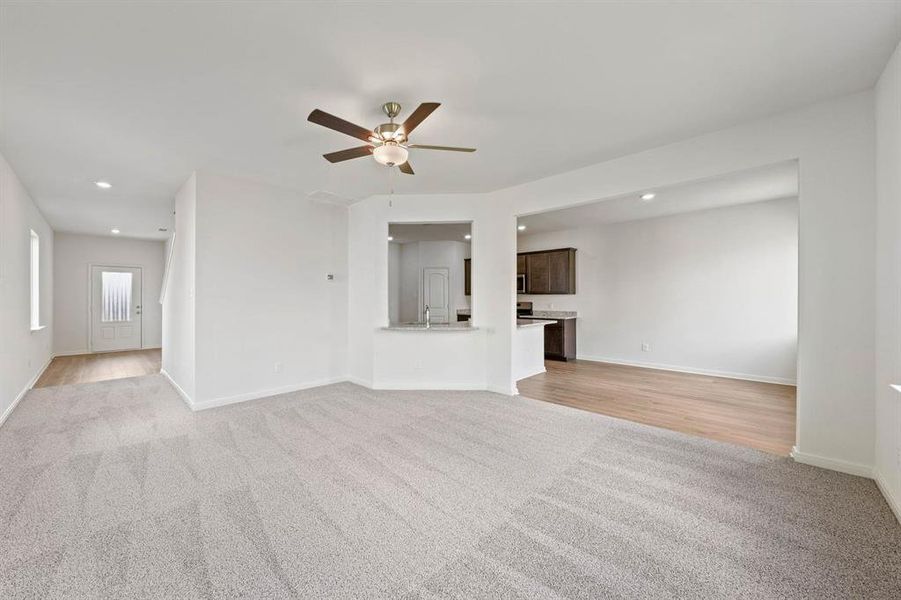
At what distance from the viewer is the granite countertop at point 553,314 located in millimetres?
7254

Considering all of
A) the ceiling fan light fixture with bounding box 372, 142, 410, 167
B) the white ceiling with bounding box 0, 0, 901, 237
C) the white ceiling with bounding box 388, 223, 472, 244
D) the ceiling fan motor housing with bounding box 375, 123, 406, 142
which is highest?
the white ceiling with bounding box 0, 0, 901, 237

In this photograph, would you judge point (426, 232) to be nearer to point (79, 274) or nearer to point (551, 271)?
point (551, 271)

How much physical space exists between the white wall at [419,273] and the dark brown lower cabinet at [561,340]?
2241 mm

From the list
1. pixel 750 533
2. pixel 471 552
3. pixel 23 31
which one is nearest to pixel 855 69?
pixel 750 533

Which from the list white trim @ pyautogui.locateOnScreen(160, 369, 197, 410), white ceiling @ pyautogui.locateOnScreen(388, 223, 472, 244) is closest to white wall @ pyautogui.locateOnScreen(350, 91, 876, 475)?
white ceiling @ pyautogui.locateOnScreen(388, 223, 472, 244)

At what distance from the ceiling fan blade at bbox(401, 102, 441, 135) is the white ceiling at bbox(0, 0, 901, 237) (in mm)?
251

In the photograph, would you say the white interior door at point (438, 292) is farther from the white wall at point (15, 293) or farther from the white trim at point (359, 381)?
the white wall at point (15, 293)

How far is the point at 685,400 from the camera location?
4.35 meters

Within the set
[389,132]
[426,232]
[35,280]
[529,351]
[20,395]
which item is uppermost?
[426,232]

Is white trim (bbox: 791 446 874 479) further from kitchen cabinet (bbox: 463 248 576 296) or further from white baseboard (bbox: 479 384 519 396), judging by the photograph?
kitchen cabinet (bbox: 463 248 576 296)

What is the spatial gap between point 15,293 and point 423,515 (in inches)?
208

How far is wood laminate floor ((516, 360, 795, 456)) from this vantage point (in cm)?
336

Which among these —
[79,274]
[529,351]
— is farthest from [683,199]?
[79,274]

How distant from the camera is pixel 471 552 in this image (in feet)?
5.76
